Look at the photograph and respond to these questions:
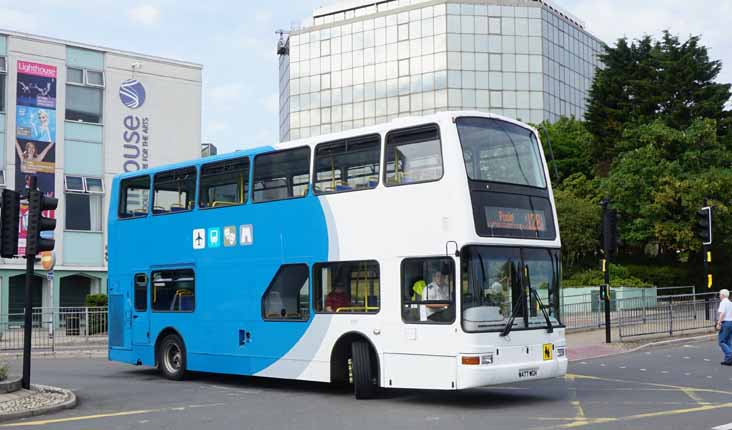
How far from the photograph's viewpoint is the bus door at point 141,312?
1891 cm

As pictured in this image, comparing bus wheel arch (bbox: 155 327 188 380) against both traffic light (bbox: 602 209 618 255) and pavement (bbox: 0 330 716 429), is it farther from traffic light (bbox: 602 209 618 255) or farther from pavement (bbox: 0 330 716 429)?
traffic light (bbox: 602 209 618 255)

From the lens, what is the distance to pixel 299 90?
8256cm

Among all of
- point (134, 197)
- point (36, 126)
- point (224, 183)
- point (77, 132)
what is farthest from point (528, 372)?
point (77, 132)

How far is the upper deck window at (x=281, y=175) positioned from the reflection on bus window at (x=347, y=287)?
1512 millimetres

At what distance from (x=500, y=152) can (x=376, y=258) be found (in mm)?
2542

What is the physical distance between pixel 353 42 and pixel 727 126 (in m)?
40.7

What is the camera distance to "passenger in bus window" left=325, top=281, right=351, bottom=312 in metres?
14.9

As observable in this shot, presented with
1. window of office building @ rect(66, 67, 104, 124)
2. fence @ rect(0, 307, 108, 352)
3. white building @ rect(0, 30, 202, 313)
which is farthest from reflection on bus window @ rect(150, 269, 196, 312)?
window of office building @ rect(66, 67, 104, 124)

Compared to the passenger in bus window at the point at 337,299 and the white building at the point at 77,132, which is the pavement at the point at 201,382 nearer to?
the passenger in bus window at the point at 337,299

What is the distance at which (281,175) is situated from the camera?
1611 centimetres

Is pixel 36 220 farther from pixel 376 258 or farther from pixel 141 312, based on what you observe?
pixel 376 258

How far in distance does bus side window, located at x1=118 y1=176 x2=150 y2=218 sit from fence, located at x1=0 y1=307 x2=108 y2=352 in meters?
9.01

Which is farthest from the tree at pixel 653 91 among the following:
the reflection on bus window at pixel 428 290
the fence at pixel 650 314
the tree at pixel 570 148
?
the reflection on bus window at pixel 428 290

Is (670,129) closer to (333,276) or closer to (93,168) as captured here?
(93,168)
